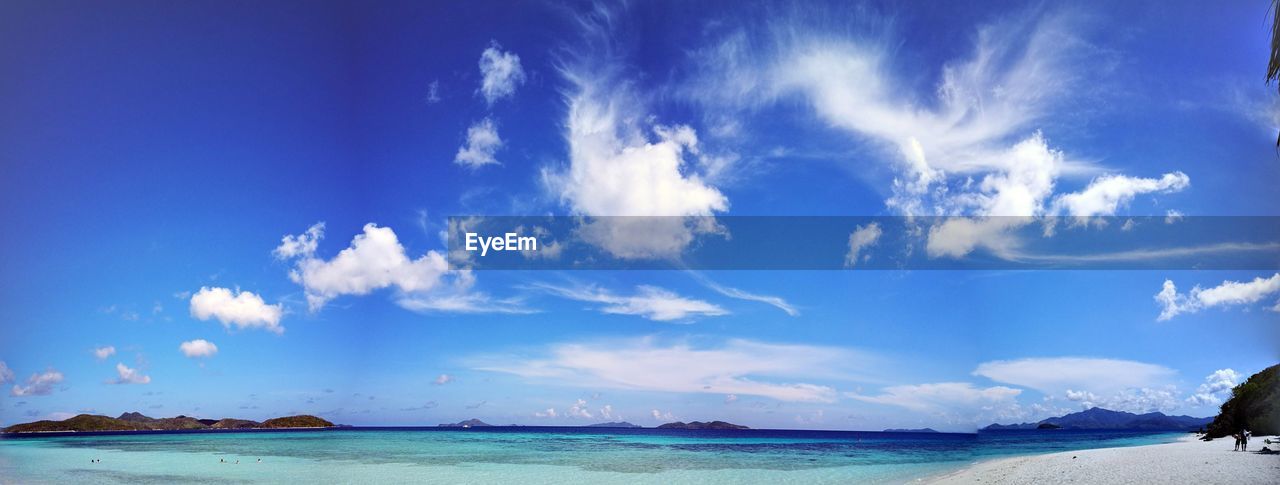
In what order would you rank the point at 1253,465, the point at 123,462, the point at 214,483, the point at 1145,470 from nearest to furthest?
the point at 1253,465
the point at 1145,470
the point at 214,483
the point at 123,462

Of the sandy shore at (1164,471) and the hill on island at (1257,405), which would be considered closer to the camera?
the sandy shore at (1164,471)

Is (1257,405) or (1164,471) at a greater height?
(1257,405)

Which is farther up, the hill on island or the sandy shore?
the hill on island

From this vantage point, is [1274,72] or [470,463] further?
[470,463]

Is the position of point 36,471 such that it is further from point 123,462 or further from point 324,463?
point 324,463

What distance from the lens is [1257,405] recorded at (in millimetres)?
22141

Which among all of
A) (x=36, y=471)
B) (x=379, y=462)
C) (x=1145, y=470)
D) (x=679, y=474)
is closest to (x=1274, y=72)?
(x=1145, y=470)

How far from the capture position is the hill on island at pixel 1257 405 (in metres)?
21.1

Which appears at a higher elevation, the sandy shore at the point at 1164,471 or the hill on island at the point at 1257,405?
the hill on island at the point at 1257,405

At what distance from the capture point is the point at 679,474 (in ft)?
73.7

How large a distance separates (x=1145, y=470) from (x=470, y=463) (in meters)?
23.1

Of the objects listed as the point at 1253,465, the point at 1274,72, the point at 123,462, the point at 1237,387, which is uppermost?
the point at 1274,72

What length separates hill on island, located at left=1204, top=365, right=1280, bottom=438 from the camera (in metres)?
21.1

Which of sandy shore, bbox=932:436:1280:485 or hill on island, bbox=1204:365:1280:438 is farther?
hill on island, bbox=1204:365:1280:438
